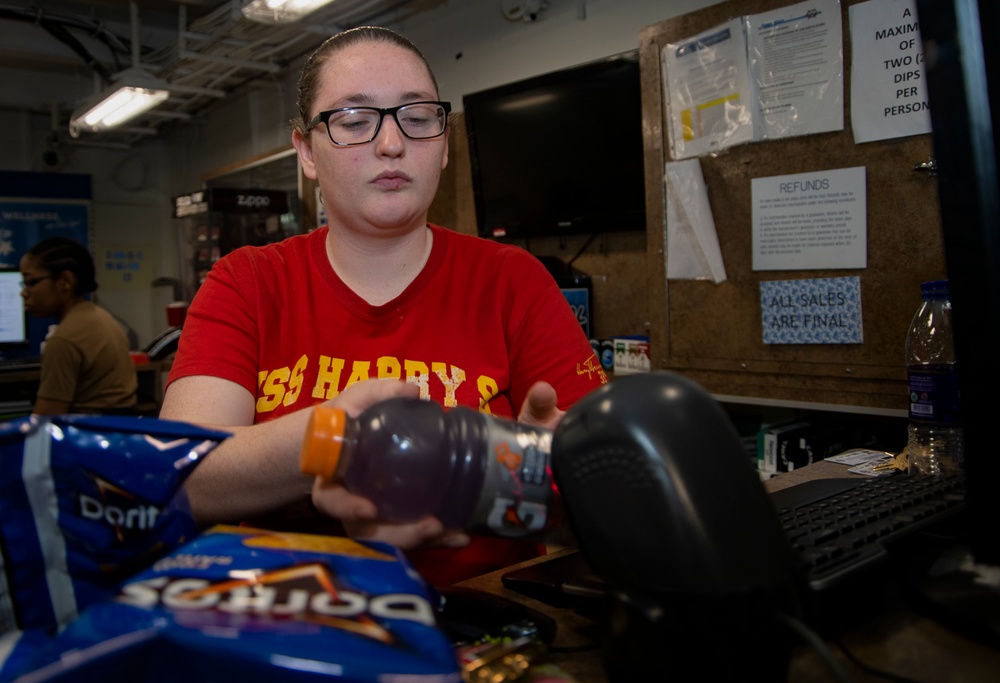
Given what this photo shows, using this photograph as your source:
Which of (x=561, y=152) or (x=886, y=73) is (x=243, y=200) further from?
(x=886, y=73)

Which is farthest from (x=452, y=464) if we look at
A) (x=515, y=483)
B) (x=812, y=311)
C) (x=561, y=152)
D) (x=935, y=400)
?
(x=561, y=152)

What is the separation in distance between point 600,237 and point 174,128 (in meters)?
5.43

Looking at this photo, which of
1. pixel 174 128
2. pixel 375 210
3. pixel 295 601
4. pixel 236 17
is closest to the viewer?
pixel 295 601

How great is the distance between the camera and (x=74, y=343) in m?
3.10

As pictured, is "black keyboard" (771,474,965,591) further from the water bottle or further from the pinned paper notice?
the pinned paper notice

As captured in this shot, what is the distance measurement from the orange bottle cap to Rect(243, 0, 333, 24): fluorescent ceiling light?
351 cm

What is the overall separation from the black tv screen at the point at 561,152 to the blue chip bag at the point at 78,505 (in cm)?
261

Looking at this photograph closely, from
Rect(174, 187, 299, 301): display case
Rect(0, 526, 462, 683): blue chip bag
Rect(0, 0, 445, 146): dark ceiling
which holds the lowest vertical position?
Rect(0, 526, 462, 683): blue chip bag

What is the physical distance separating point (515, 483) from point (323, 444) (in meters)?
0.14

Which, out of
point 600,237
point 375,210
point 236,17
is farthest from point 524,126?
point 375,210

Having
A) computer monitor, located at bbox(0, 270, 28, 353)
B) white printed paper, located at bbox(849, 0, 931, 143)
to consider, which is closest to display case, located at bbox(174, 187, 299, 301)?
computer monitor, located at bbox(0, 270, 28, 353)

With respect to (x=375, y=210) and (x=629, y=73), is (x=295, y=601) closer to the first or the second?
(x=375, y=210)

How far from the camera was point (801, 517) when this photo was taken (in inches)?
29.0

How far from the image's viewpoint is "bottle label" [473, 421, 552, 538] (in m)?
0.56
